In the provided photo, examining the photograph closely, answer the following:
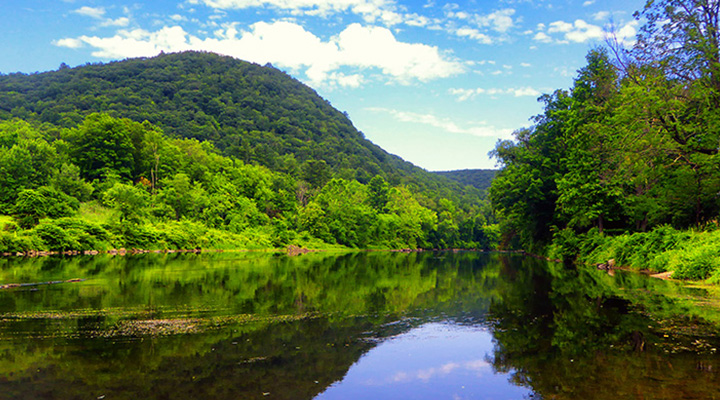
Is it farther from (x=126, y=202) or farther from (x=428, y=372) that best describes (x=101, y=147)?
(x=428, y=372)

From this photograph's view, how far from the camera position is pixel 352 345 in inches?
317

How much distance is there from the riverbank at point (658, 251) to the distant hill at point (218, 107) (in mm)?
78331

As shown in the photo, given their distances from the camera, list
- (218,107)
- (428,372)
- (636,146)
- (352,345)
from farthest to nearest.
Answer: (218,107) → (636,146) → (352,345) → (428,372)

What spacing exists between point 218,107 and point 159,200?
87497 millimetres

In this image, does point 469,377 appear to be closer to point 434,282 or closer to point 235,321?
point 235,321

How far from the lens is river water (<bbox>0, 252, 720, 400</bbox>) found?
571 centimetres

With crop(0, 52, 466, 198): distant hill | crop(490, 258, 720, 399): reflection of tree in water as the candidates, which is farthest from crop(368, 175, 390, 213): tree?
crop(490, 258, 720, 399): reflection of tree in water

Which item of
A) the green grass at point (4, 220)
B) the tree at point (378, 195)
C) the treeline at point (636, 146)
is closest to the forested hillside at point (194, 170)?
the green grass at point (4, 220)

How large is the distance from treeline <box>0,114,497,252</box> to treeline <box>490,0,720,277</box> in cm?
3630

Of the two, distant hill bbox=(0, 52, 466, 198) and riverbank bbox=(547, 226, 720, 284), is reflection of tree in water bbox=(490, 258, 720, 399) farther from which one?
distant hill bbox=(0, 52, 466, 198)

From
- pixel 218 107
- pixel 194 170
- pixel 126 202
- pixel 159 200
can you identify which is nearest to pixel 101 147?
pixel 159 200

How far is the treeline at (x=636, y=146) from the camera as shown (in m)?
19.1

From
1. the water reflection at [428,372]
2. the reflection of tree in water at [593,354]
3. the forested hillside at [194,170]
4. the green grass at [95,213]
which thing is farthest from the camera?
the forested hillside at [194,170]

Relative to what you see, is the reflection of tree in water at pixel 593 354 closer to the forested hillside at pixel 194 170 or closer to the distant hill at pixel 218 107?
the forested hillside at pixel 194 170
